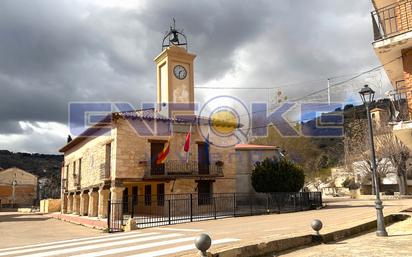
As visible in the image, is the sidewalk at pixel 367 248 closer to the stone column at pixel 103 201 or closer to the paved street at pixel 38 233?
the paved street at pixel 38 233

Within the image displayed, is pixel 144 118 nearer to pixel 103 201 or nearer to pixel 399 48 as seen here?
pixel 103 201

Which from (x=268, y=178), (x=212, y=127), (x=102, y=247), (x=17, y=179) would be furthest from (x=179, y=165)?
(x=17, y=179)

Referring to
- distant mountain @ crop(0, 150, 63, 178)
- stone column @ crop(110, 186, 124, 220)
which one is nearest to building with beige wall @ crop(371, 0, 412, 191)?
stone column @ crop(110, 186, 124, 220)

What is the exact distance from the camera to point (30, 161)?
401ft

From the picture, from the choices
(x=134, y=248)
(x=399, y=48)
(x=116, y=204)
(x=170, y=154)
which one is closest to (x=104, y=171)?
(x=170, y=154)

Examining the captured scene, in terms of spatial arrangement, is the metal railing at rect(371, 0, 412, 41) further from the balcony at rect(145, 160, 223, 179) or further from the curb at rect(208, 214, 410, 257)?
the balcony at rect(145, 160, 223, 179)

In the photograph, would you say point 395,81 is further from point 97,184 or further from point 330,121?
point 330,121

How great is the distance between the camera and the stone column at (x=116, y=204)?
18.1 m

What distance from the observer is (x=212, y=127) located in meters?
27.5

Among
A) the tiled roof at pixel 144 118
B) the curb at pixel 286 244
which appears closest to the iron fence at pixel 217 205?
the tiled roof at pixel 144 118

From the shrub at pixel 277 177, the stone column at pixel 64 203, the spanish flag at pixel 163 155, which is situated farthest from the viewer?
the stone column at pixel 64 203

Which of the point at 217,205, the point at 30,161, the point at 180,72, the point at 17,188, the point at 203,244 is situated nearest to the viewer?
the point at 203,244

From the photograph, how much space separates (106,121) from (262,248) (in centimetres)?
1823

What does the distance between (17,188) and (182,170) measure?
63636mm
